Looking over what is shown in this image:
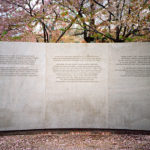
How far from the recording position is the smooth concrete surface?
402cm

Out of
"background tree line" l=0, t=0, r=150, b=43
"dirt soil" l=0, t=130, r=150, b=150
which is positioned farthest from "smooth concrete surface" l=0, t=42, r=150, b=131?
"background tree line" l=0, t=0, r=150, b=43

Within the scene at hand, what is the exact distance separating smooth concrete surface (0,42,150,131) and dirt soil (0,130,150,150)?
17 centimetres

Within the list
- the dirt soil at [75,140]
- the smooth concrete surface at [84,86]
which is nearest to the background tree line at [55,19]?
the smooth concrete surface at [84,86]

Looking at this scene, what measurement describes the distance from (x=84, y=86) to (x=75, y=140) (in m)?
1.19

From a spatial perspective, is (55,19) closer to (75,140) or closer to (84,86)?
(84,86)

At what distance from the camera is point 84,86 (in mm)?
4062

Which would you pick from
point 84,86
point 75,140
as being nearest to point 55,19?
point 84,86

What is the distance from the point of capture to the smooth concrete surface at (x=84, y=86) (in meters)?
4.02

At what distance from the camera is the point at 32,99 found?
403 cm

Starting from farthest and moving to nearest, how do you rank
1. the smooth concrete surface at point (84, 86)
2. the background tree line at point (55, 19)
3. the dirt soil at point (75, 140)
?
the background tree line at point (55, 19) < the smooth concrete surface at point (84, 86) < the dirt soil at point (75, 140)

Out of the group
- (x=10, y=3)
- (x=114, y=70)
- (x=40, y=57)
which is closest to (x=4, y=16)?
(x=10, y=3)

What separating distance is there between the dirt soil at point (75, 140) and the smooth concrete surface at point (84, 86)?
0.17 m

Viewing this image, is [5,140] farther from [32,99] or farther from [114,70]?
[114,70]

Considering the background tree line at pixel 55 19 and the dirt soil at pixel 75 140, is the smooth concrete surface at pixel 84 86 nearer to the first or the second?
the dirt soil at pixel 75 140
